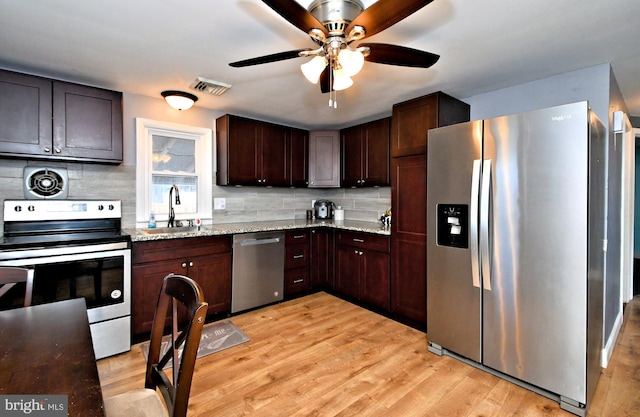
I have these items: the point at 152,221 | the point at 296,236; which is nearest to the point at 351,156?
the point at 296,236

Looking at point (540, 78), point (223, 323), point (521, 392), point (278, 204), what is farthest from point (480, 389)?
point (278, 204)

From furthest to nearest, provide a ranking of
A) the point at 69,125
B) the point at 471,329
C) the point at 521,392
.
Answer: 1. the point at 69,125
2. the point at 471,329
3. the point at 521,392

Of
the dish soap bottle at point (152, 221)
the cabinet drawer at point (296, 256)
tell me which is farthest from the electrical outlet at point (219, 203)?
the cabinet drawer at point (296, 256)

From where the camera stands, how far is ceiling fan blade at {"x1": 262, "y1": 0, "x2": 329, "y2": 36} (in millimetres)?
1183

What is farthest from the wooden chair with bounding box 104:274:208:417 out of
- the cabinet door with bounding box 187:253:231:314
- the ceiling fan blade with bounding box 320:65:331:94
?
the cabinet door with bounding box 187:253:231:314

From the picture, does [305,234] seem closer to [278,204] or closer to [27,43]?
[278,204]

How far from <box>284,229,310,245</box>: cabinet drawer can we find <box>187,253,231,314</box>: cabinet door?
712 mm

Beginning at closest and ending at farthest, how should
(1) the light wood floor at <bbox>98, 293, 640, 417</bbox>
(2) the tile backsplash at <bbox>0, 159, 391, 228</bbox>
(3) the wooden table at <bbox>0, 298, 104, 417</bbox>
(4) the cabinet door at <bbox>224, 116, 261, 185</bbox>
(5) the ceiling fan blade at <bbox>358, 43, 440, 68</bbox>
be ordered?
(3) the wooden table at <bbox>0, 298, 104, 417</bbox> → (5) the ceiling fan blade at <bbox>358, 43, 440, 68</bbox> → (1) the light wood floor at <bbox>98, 293, 640, 417</bbox> → (2) the tile backsplash at <bbox>0, 159, 391, 228</bbox> → (4) the cabinet door at <bbox>224, 116, 261, 185</bbox>

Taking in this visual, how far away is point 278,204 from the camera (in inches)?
165

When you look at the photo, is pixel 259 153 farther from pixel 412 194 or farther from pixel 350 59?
pixel 350 59

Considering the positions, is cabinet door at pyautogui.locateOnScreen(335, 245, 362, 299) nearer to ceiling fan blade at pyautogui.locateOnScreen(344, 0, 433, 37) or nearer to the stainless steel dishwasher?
the stainless steel dishwasher

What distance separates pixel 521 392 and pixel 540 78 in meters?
2.35

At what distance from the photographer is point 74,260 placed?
7.30 feet

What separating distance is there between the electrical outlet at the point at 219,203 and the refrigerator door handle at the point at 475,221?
269 centimetres
